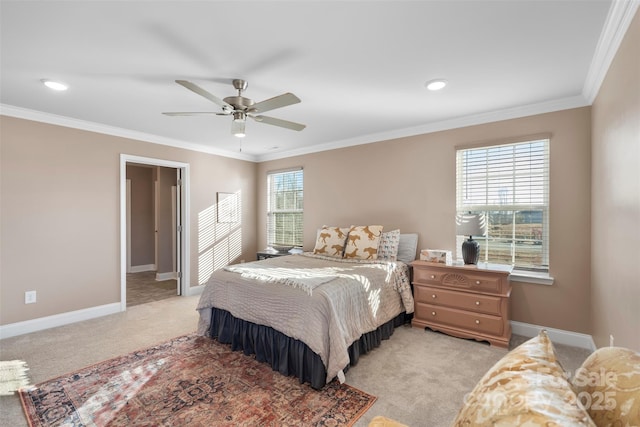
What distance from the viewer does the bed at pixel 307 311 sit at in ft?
7.56

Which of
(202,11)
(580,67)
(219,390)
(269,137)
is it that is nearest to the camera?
(202,11)

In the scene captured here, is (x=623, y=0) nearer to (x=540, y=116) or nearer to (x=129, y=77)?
(x=540, y=116)

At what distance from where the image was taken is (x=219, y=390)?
226cm

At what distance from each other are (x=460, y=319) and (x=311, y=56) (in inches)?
116

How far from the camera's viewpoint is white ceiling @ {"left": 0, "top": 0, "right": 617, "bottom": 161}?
1766 mm

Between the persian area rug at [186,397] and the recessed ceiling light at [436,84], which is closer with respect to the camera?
the persian area rug at [186,397]

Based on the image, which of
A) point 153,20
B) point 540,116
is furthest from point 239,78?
point 540,116

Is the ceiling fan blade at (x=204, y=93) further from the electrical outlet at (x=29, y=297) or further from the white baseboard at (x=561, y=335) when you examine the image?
the white baseboard at (x=561, y=335)

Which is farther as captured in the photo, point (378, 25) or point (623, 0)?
point (378, 25)

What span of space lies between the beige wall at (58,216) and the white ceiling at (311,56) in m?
0.33

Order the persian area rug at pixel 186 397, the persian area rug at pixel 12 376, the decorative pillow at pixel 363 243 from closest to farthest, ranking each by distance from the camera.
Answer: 1. the persian area rug at pixel 186 397
2. the persian area rug at pixel 12 376
3. the decorative pillow at pixel 363 243

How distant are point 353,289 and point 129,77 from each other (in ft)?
8.79

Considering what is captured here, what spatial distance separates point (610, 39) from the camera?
1.94 metres

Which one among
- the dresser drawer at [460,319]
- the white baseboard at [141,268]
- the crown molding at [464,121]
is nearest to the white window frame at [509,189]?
the crown molding at [464,121]
